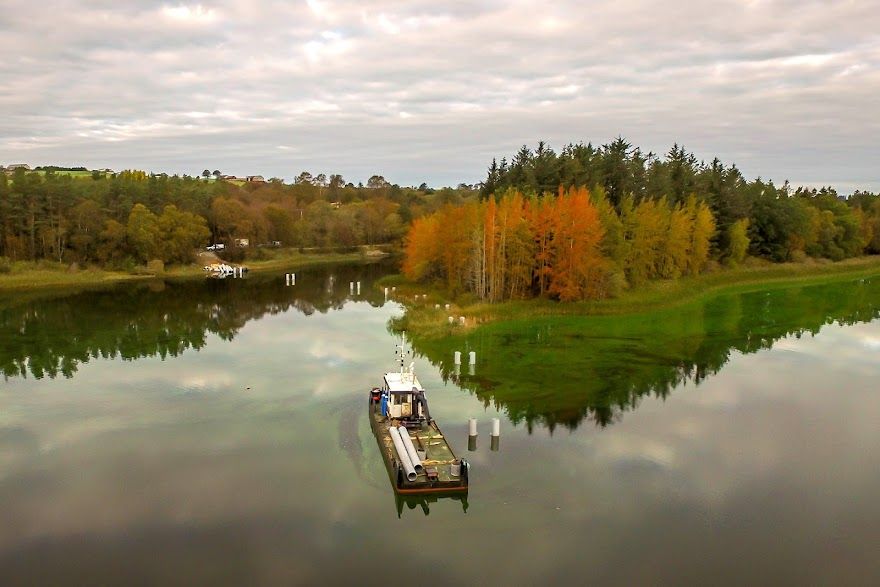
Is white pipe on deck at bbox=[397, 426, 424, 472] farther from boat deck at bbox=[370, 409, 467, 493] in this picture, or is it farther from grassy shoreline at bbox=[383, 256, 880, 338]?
grassy shoreline at bbox=[383, 256, 880, 338]

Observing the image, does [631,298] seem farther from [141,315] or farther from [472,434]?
[141,315]

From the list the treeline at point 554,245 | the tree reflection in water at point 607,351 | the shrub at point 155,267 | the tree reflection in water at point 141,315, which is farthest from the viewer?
the shrub at point 155,267

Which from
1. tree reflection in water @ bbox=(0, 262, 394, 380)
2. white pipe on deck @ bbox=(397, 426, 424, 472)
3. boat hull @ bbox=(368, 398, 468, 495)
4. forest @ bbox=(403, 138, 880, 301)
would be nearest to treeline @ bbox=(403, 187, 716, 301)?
forest @ bbox=(403, 138, 880, 301)

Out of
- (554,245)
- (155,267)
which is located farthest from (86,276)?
(554,245)

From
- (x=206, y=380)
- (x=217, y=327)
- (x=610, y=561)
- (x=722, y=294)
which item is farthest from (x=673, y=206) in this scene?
(x=610, y=561)

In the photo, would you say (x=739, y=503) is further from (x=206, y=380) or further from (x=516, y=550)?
(x=206, y=380)

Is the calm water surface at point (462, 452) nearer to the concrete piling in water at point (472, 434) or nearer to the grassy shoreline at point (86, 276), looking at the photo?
the concrete piling in water at point (472, 434)

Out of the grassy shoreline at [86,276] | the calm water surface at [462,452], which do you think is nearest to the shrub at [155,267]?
the grassy shoreline at [86,276]
